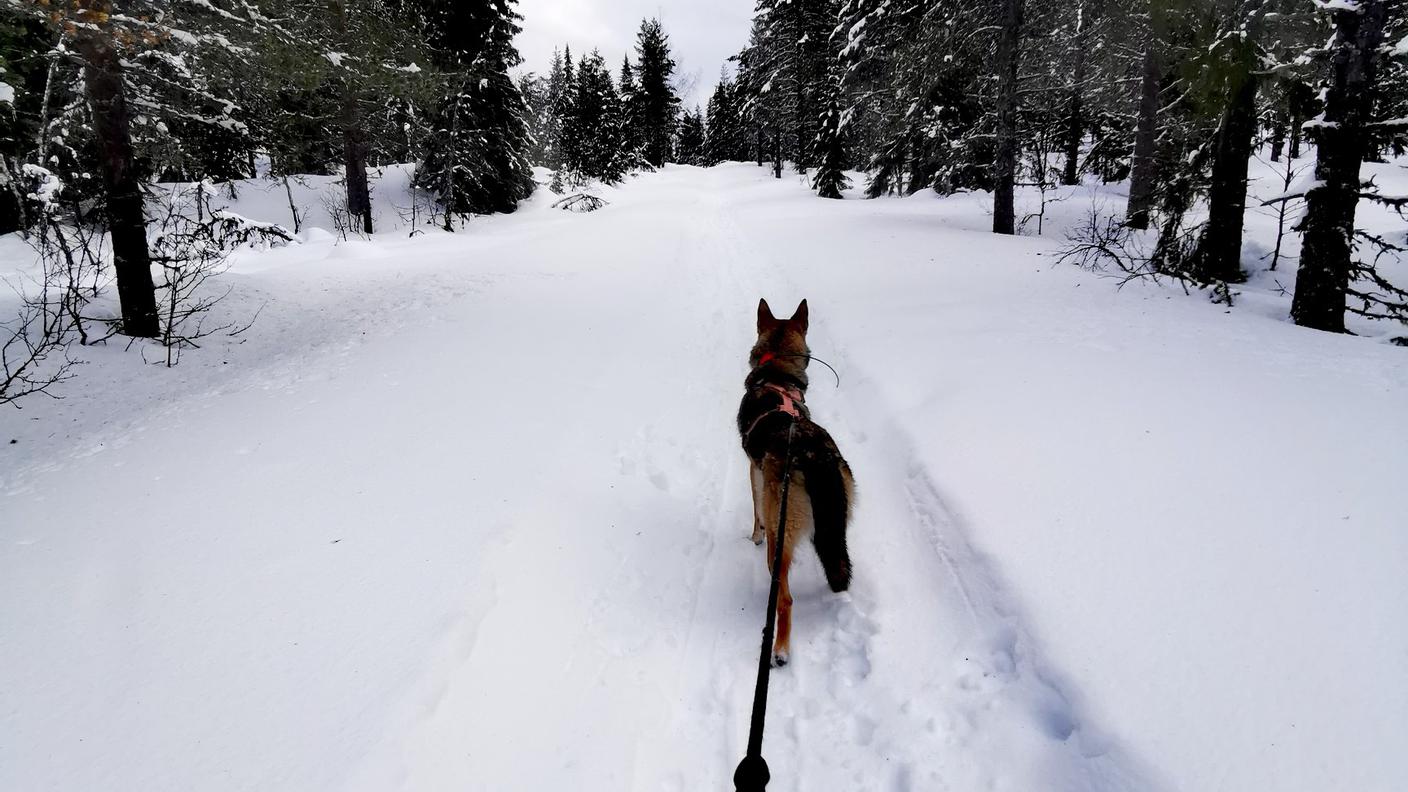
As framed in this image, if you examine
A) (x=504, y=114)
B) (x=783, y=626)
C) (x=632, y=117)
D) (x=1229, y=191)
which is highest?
(x=632, y=117)

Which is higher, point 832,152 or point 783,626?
point 832,152

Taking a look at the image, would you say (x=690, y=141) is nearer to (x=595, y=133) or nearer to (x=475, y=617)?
(x=595, y=133)

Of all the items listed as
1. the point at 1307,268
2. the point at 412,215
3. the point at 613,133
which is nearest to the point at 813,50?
the point at 613,133

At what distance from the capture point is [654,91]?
56.5 metres

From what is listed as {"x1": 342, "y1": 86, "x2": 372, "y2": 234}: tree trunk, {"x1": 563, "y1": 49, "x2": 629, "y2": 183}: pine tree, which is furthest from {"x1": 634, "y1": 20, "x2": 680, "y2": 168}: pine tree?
{"x1": 342, "y1": 86, "x2": 372, "y2": 234}: tree trunk

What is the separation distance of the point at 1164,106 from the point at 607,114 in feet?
124

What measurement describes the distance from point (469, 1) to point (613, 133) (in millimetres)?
25884

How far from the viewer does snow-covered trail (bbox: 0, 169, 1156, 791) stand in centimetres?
222

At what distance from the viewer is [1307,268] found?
254 inches

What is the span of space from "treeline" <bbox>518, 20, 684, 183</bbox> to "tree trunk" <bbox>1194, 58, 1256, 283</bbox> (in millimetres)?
22457

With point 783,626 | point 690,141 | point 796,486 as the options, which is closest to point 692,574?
point 783,626

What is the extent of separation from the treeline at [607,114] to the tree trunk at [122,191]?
19314mm

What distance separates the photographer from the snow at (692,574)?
2191 mm

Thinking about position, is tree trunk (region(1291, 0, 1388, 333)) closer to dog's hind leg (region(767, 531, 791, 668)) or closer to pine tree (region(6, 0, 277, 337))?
dog's hind leg (region(767, 531, 791, 668))
